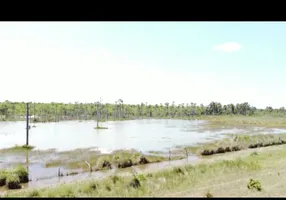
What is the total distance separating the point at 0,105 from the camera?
7900cm

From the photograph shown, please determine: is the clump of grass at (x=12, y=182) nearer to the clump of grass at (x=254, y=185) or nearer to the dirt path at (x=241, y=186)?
the dirt path at (x=241, y=186)

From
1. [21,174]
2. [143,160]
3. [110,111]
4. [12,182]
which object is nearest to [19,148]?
[21,174]

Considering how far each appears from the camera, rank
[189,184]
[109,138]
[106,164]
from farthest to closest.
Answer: [109,138], [106,164], [189,184]

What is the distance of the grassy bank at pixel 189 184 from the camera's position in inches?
373

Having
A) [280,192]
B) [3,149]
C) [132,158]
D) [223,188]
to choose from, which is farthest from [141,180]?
[3,149]

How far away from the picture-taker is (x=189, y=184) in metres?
10.7

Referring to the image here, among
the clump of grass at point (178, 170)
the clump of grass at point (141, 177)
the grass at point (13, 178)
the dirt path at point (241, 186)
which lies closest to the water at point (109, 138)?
the grass at point (13, 178)

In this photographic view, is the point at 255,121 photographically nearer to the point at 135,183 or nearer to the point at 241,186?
the point at 241,186

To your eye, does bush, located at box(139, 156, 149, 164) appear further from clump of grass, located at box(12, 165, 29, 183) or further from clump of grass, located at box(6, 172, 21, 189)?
clump of grass, located at box(6, 172, 21, 189)

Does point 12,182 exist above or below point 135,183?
below

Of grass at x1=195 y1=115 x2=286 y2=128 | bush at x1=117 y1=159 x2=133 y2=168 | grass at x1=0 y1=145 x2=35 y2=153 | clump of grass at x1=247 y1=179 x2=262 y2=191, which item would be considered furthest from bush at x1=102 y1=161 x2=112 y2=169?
grass at x1=195 y1=115 x2=286 y2=128

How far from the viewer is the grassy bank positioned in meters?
9.48
